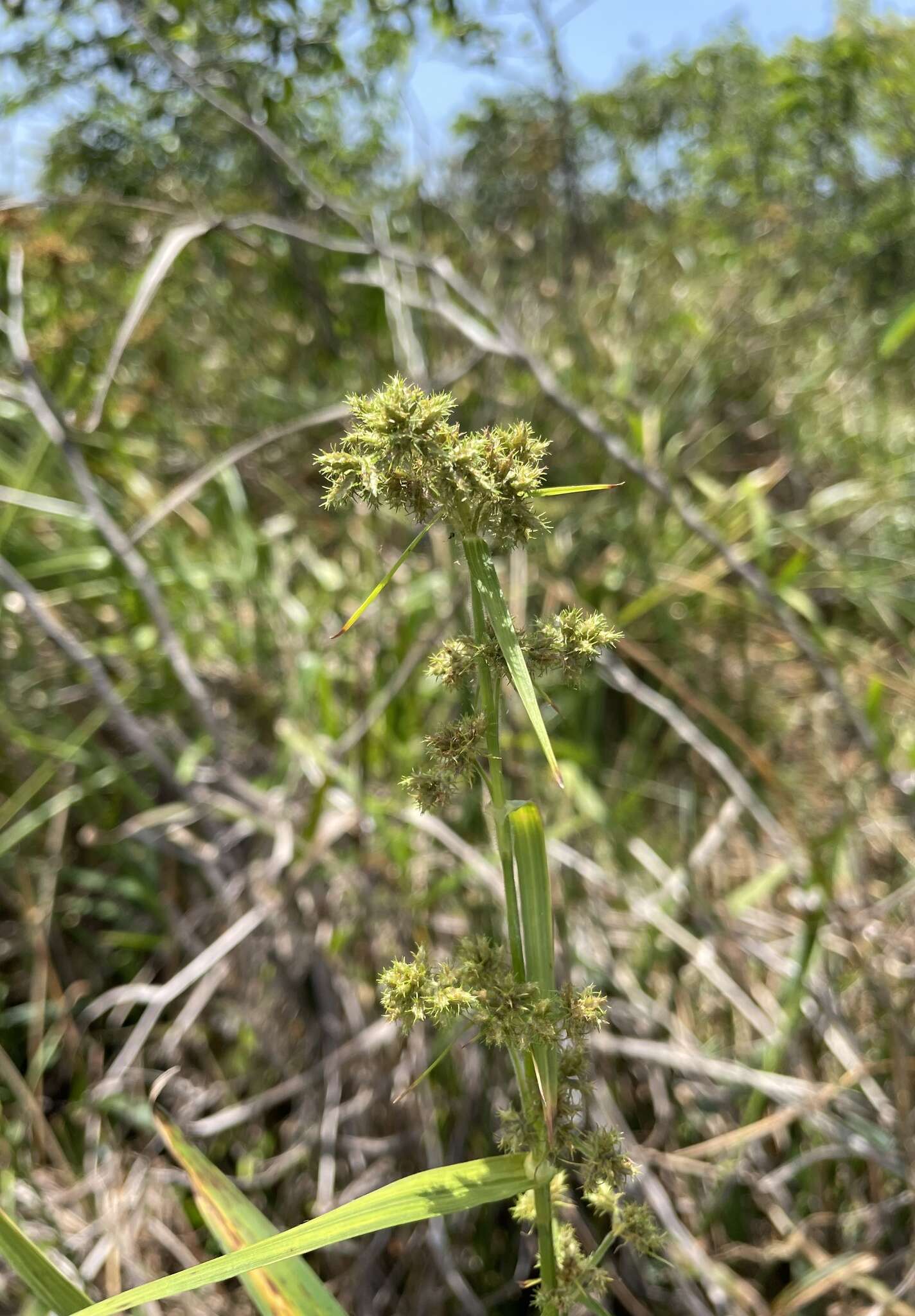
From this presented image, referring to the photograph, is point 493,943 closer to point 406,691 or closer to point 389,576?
point 389,576

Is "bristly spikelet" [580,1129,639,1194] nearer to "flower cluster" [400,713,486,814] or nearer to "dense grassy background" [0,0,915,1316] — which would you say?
"flower cluster" [400,713,486,814]

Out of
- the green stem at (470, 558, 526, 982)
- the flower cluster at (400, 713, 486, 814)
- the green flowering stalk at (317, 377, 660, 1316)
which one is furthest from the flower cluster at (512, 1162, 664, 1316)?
the flower cluster at (400, 713, 486, 814)

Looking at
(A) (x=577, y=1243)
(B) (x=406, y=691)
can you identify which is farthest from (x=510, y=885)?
(B) (x=406, y=691)

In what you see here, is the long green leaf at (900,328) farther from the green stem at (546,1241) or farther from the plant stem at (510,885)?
the green stem at (546,1241)

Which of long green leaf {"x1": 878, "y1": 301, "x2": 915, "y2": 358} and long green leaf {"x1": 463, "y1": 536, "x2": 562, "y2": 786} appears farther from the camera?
long green leaf {"x1": 878, "y1": 301, "x2": 915, "y2": 358}

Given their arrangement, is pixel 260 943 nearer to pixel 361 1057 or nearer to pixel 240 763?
pixel 361 1057

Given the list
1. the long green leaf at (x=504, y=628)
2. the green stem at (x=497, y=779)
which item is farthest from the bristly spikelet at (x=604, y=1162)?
the long green leaf at (x=504, y=628)
